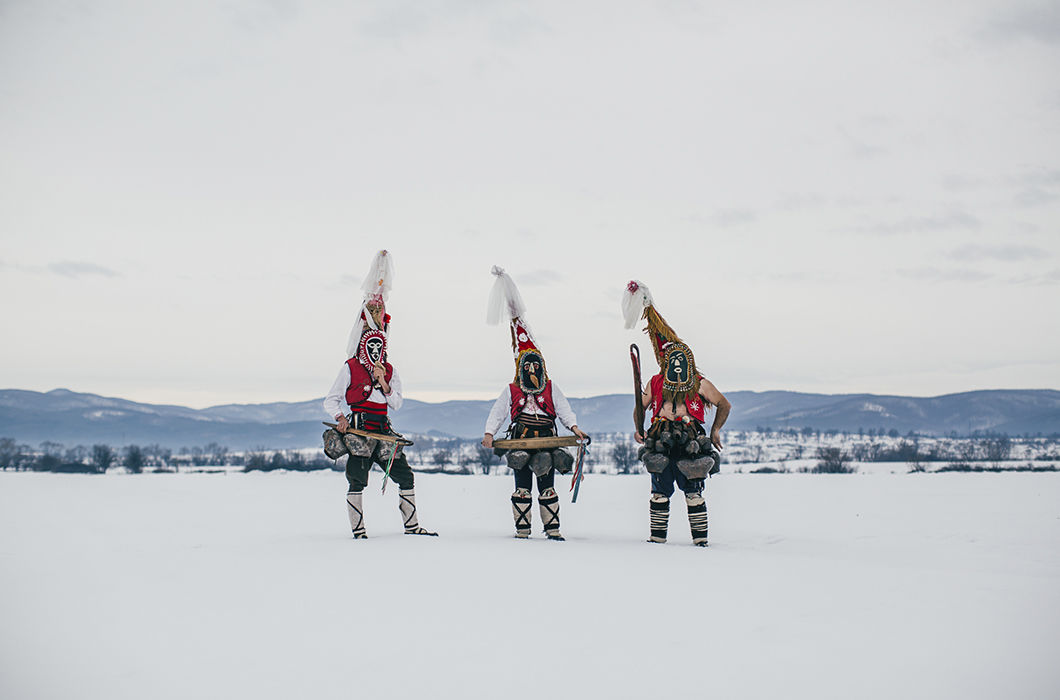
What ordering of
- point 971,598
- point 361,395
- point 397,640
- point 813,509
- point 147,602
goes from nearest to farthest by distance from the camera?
point 397,640
point 147,602
point 971,598
point 361,395
point 813,509

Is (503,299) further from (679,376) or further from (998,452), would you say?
(998,452)

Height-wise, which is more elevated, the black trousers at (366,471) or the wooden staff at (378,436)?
the wooden staff at (378,436)

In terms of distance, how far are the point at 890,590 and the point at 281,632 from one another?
3.72 m

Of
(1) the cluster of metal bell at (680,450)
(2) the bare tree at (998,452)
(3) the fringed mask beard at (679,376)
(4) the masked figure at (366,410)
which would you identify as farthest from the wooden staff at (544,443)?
(2) the bare tree at (998,452)

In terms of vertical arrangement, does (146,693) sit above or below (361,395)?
below

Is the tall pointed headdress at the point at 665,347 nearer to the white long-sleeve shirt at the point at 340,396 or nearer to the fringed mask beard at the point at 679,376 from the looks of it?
the fringed mask beard at the point at 679,376

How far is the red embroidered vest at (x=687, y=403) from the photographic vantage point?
7895 millimetres

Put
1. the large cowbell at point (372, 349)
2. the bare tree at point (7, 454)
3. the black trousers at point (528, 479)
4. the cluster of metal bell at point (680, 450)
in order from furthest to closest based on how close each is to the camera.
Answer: the bare tree at point (7, 454), the large cowbell at point (372, 349), the black trousers at point (528, 479), the cluster of metal bell at point (680, 450)

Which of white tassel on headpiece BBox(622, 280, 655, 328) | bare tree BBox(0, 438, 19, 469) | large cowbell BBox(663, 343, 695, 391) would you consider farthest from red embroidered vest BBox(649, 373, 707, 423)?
bare tree BBox(0, 438, 19, 469)

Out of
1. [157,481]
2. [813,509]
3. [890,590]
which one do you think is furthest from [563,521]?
[157,481]

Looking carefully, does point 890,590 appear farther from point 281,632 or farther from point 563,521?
→ point 563,521

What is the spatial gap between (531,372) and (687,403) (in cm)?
169

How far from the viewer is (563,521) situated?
12.1 meters

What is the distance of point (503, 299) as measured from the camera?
27.6 feet
